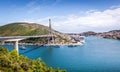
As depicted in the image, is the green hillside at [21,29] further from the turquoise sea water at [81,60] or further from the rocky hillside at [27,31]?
the turquoise sea water at [81,60]

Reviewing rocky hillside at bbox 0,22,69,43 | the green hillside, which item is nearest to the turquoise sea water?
rocky hillside at bbox 0,22,69,43

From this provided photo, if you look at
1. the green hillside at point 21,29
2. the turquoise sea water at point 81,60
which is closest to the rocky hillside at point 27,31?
the green hillside at point 21,29

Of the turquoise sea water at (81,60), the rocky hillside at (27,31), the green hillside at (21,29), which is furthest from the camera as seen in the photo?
the green hillside at (21,29)

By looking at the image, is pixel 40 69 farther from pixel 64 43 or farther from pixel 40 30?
pixel 40 30

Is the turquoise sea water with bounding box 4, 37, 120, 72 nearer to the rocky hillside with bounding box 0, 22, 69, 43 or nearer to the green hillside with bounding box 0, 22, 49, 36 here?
the rocky hillside with bounding box 0, 22, 69, 43

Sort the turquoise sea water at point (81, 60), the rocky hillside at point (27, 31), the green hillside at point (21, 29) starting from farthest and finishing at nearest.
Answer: the green hillside at point (21, 29)
the rocky hillside at point (27, 31)
the turquoise sea water at point (81, 60)

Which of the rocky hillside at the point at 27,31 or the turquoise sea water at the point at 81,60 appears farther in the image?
the rocky hillside at the point at 27,31

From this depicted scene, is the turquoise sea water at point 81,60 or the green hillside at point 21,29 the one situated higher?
the green hillside at point 21,29

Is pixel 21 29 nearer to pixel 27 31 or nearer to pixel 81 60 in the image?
pixel 27 31
